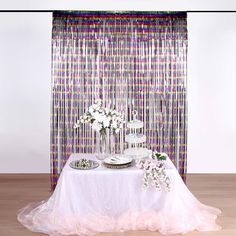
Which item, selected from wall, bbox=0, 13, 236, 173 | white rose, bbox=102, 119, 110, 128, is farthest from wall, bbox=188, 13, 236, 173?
white rose, bbox=102, 119, 110, 128

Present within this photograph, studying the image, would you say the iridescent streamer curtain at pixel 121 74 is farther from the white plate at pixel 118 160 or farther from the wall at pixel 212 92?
the white plate at pixel 118 160

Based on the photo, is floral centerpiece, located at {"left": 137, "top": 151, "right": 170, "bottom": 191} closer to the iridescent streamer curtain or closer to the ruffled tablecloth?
the ruffled tablecloth

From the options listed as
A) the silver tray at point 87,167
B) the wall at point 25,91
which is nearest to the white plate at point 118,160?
the silver tray at point 87,167

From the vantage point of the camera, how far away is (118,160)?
3.53 metres

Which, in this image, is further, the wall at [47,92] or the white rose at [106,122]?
the wall at [47,92]

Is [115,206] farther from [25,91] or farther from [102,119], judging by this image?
[25,91]

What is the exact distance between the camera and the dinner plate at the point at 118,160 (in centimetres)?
348

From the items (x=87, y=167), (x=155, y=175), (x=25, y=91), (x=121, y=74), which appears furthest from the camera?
(x=25, y=91)

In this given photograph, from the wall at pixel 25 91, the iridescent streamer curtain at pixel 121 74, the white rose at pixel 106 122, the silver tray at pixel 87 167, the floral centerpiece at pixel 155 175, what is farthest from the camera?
the wall at pixel 25 91

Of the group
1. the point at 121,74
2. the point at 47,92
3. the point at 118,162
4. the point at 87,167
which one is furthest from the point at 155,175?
the point at 47,92

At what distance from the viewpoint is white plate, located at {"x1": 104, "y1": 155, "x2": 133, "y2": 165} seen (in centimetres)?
348

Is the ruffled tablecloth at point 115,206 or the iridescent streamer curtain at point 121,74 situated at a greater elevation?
the iridescent streamer curtain at point 121,74

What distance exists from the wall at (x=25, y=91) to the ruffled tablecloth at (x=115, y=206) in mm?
2024

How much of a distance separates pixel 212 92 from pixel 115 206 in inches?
107
